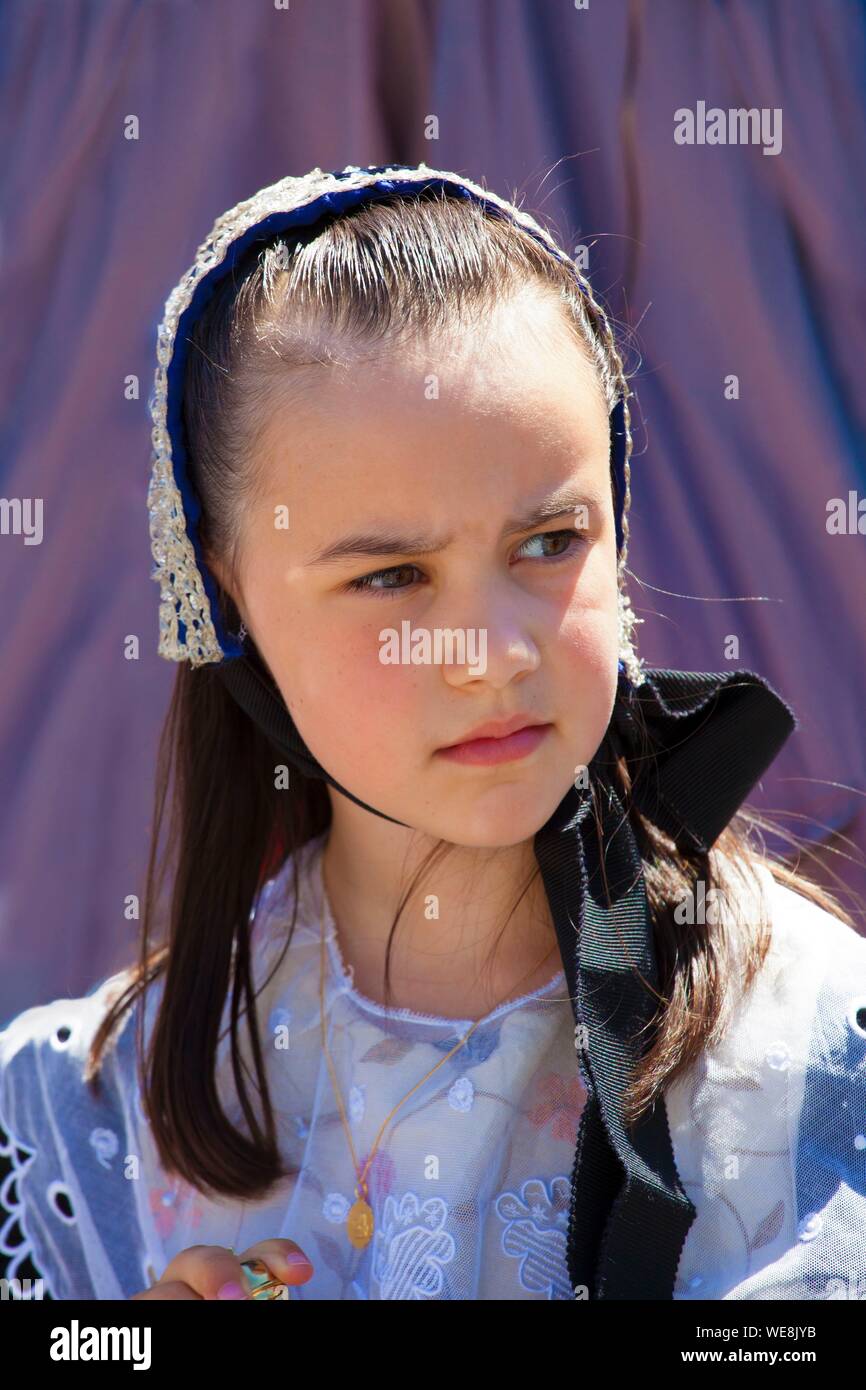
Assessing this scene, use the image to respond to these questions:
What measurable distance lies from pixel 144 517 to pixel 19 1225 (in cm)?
88

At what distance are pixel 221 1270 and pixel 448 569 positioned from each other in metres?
0.57

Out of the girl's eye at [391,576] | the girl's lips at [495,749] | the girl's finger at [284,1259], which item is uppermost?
the girl's eye at [391,576]

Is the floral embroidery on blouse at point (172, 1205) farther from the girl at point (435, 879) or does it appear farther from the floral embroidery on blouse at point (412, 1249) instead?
the floral embroidery on blouse at point (412, 1249)

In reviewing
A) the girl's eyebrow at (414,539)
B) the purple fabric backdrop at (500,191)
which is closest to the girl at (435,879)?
the girl's eyebrow at (414,539)

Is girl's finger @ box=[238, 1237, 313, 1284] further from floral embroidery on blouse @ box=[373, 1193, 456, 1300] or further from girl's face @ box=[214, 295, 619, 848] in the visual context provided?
girl's face @ box=[214, 295, 619, 848]

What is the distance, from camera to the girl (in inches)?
40.6

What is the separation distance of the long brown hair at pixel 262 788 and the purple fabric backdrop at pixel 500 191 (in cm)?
41

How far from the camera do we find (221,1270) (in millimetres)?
1068

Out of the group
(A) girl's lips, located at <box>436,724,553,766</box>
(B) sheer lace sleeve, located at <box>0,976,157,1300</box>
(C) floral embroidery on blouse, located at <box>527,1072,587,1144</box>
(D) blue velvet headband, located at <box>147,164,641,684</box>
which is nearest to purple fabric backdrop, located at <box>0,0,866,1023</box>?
(B) sheer lace sleeve, located at <box>0,976,157,1300</box>

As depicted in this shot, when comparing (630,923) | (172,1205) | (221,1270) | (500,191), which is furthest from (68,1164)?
(500,191)

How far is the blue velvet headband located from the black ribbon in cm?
5

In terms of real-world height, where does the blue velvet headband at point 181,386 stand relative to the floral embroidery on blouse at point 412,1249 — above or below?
above

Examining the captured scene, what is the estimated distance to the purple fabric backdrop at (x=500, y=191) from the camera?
1645mm

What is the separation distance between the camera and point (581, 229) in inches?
66.8
